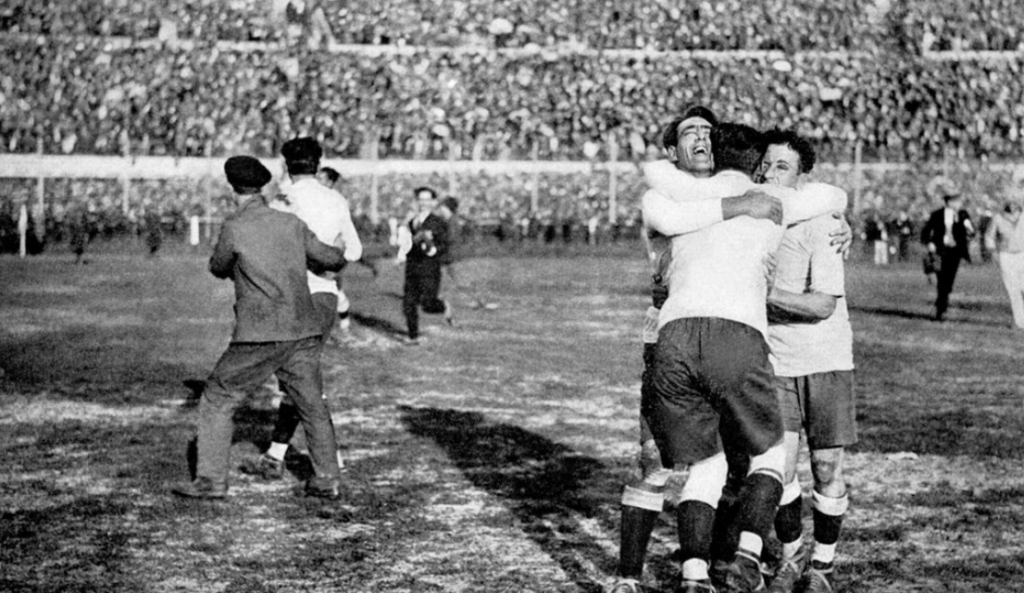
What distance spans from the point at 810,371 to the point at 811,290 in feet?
1.14

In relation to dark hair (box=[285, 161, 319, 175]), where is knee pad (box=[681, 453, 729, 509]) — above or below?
below

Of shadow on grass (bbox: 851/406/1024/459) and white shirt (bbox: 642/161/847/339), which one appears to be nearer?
white shirt (bbox: 642/161/847/339)

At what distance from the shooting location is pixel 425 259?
19156 mm

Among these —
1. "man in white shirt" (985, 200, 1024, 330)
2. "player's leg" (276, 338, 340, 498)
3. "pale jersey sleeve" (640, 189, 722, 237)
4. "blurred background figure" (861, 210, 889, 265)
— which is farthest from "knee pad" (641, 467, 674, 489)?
"blurred background figure" (861, 210, 889, 265)

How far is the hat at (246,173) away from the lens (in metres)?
9.22

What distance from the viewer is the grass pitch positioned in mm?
7520

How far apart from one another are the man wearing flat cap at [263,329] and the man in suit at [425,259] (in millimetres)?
8805

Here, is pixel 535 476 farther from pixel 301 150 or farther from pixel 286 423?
pixel 301 150

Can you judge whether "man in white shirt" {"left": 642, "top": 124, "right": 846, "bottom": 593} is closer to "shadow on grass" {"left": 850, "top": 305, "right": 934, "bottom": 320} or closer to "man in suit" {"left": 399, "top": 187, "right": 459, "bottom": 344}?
"man in suit" {"left": 399, "top": 187, "right": 459, "bottom": 344}

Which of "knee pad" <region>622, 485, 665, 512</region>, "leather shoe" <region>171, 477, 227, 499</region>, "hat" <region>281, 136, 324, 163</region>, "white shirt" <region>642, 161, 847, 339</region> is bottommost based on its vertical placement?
"leather shoe" <region>171, 477, 227, 499</region>

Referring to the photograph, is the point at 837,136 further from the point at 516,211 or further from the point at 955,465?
the point at 955,465

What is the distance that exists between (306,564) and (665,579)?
164 cm

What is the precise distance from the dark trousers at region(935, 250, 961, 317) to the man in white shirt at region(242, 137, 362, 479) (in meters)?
14.4

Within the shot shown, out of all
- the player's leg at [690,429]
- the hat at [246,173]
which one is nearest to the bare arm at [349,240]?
the hat at [246,173]
